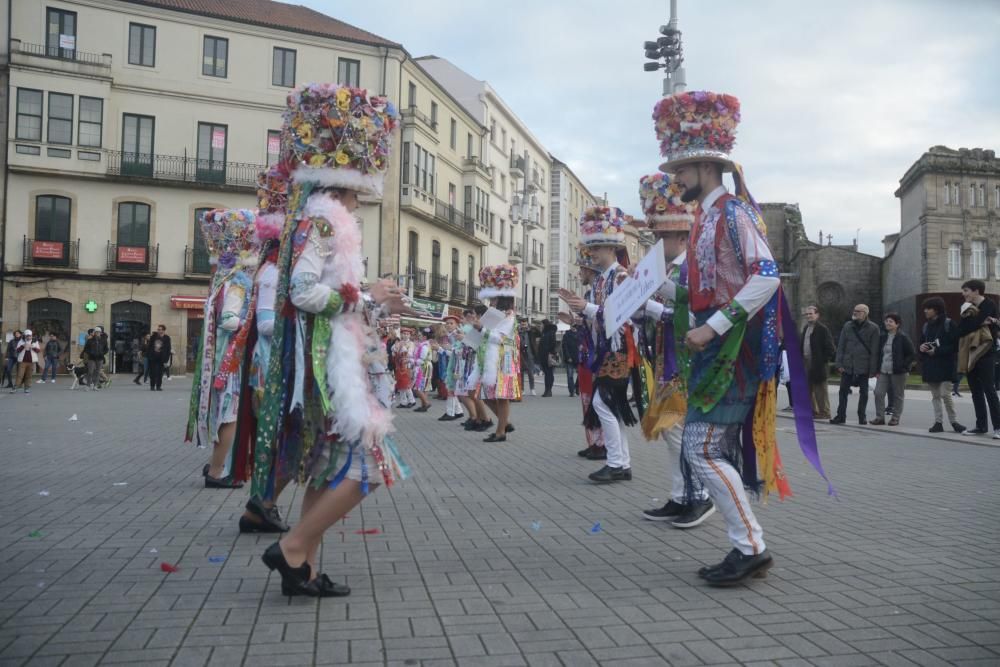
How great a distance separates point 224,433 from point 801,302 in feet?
201

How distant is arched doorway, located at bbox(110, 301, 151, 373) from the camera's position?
116 feet

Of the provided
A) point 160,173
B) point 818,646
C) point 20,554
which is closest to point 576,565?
point 818,646

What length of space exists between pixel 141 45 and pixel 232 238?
34258 mm

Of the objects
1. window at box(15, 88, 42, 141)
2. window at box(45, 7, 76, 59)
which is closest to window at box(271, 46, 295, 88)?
window at box(45, 7, 76, 59)

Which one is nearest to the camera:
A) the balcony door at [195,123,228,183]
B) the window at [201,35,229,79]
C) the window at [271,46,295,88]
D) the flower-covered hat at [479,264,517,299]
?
the flower-covered hat at [479,264,517,299]

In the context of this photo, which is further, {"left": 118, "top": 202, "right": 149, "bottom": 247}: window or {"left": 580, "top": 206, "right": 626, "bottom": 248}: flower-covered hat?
{"left": 118, "top": 202, "right": 149, "bottom": 247}: window

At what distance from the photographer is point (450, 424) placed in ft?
44.5

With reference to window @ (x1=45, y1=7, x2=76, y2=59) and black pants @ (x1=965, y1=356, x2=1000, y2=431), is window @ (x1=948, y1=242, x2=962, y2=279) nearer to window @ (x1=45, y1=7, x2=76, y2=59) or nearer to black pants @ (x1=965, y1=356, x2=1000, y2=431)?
black pants @ (x1=965, y1=356, x2=1000, y2=431)

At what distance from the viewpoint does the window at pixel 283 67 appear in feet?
126

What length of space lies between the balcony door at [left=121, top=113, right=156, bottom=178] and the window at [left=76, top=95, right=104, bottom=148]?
1.02 metres

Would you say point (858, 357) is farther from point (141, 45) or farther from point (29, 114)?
point (29, 114)

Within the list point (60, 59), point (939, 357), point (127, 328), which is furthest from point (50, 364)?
point (939, 357)

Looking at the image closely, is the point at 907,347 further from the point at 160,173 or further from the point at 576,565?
the point at 160,173

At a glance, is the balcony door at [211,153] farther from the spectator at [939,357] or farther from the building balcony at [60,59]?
the spectator at [939,357]
